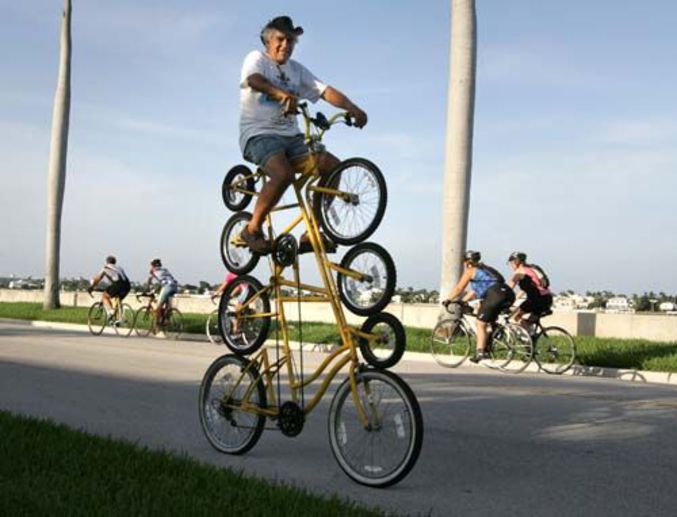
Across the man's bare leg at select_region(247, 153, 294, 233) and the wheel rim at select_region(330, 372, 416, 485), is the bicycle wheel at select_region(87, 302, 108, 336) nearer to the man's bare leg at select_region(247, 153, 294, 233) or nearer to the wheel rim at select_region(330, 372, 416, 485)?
the man's bare leg at select_region(247, 153, 294, 233)

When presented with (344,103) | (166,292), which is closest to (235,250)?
(344,103)

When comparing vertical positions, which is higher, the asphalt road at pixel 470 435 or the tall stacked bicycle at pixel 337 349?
the tall stacked bicycle at pixel 337 349

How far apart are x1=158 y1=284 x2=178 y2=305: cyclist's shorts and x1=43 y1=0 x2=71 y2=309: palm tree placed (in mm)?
10776

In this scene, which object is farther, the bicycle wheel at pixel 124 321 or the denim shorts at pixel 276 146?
the bicycle wheel at pixel 124 321

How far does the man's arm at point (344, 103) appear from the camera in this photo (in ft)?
19.2

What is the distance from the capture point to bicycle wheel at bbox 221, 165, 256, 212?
21.8ft

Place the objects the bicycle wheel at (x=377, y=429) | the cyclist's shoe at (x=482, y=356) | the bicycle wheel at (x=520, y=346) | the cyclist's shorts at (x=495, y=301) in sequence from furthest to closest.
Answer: the cyclist's shoe at (x=482, y=356)
the cyclist's shorts at (x=495, y=301)
the bicycle wheel at (x=520, y=346)
the bicycle wheel at (x=377, y=429)

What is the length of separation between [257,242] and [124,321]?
56.4ft

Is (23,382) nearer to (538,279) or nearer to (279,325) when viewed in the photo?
(279,325)

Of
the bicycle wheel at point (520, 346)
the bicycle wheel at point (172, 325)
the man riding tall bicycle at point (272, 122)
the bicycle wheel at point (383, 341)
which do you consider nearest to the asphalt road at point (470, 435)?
the bicycle wheel at point (383, 341)

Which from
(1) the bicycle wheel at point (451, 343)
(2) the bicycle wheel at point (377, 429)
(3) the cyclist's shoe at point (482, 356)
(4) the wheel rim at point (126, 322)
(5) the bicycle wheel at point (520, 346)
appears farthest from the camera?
(4) the wheel rim at point (126, 322)

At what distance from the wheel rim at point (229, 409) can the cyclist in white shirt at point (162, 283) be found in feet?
49.3

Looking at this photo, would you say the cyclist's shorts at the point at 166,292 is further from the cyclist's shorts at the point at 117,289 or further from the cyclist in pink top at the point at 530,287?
the cyclist in pink top at the point at 530,287

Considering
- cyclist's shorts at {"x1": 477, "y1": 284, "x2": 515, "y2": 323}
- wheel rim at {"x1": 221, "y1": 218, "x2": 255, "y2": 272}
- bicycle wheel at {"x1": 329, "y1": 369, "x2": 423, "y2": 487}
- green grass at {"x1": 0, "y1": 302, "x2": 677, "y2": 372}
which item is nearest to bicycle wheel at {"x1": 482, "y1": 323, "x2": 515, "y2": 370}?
cyclist's shorts at {"x1": 477, "y1": 284, "x2": 515, "y2": 323}
